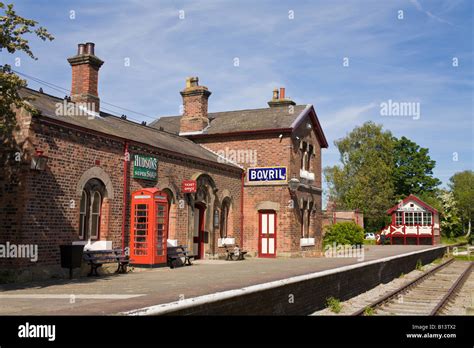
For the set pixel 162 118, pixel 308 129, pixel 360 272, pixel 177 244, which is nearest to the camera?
pixel 360 272

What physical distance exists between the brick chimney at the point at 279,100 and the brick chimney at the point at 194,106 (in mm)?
3930

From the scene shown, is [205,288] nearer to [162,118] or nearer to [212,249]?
[212,249]

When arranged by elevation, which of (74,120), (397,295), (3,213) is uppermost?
(74,120)

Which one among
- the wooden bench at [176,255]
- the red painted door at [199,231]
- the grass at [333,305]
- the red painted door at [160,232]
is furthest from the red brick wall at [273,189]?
the grass at [333,305]

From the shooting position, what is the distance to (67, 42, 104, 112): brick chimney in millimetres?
18734

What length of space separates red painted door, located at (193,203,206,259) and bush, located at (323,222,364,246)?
992cm

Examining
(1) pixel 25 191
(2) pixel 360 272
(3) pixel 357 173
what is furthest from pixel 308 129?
(3) pixel 357 173

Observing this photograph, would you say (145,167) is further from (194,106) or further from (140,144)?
(194,106)

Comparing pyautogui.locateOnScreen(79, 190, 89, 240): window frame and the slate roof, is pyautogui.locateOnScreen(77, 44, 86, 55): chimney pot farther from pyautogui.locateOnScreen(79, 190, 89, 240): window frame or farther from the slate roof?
the slate roof

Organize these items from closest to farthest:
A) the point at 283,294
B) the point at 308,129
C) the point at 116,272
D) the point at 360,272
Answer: the point at 283,294, the point at 360,272, the point at 116,272, the point at 308,129

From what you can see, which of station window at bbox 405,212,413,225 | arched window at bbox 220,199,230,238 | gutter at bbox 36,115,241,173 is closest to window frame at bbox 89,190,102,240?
gutter at bbox 36,115,241,173

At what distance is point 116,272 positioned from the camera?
15148 millimetres

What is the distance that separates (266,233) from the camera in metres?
24.0

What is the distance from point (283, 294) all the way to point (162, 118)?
2436 cm
